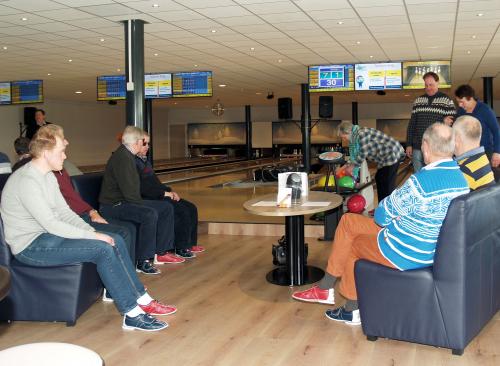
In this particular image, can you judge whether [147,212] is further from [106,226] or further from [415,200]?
[415,200]

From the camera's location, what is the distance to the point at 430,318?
3.06 m

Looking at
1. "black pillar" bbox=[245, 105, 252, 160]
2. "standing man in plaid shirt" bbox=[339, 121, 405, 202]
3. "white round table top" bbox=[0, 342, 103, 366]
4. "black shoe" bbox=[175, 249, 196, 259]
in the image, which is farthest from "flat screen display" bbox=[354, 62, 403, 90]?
"black pillar" bbox=[245, 105, 252, 160]

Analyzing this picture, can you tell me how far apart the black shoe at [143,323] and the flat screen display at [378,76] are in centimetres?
769

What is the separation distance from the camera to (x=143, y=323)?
354cm

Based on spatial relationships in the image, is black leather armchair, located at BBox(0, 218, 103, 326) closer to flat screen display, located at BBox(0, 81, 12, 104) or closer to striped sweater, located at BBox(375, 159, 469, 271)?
striped sweater, located at BBox(375, 159, 469, 271)

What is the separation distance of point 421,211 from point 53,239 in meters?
2.21

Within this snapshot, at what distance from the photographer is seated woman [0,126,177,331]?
3473 millimetres

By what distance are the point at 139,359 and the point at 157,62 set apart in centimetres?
760

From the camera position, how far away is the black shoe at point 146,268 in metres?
5.00

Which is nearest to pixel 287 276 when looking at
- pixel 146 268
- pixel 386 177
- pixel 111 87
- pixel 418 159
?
pixel 146 268

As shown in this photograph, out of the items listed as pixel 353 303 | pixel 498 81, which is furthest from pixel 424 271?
pixel 498 81

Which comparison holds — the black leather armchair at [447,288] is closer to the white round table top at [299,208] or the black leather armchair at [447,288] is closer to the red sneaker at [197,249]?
the white round table top at [299,208]

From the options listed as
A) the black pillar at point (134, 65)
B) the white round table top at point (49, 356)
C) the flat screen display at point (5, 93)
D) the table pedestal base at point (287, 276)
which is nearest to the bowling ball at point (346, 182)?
the table pedestal base at point (287, 276)

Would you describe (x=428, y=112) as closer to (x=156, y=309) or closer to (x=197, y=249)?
(x=197, y=249)
